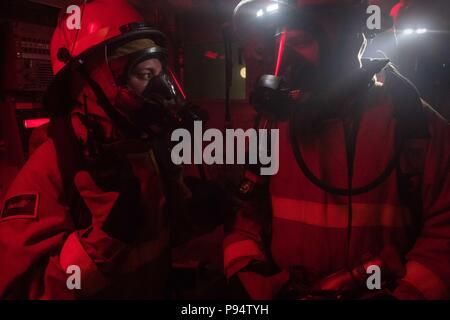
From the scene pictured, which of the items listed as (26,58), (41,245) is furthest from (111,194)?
(26,58)

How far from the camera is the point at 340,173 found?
1686 mm

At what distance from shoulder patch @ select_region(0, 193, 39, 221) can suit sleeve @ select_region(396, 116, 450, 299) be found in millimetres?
1672

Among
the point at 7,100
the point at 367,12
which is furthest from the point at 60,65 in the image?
the point at 367,12

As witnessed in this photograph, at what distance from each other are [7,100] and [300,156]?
2.38 metres

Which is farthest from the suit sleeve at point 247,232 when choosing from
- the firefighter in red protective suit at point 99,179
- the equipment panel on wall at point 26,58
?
the equipment panel on wall at point 26,58

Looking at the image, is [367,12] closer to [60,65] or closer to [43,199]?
[60,65]

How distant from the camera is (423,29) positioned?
283 centimetres

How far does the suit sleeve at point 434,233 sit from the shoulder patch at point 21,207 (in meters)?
1.67

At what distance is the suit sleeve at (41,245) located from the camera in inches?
66.8

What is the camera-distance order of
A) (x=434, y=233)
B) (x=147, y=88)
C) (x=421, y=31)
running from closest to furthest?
(x=434, y=233) → (x=147, y=88) → (x=421, y=31)

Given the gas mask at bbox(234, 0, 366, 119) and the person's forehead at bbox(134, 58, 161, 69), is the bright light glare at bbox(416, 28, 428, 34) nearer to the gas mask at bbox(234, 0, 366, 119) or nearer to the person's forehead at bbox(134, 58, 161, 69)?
the gas mask at bbox(234, 0, 366, 119)

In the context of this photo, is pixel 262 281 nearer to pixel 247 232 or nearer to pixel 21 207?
pixel 247 232

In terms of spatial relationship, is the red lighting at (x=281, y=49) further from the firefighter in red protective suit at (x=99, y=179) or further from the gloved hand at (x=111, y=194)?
the gloved hand at (x=111, y=194)

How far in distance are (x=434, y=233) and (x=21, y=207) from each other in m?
1.85
